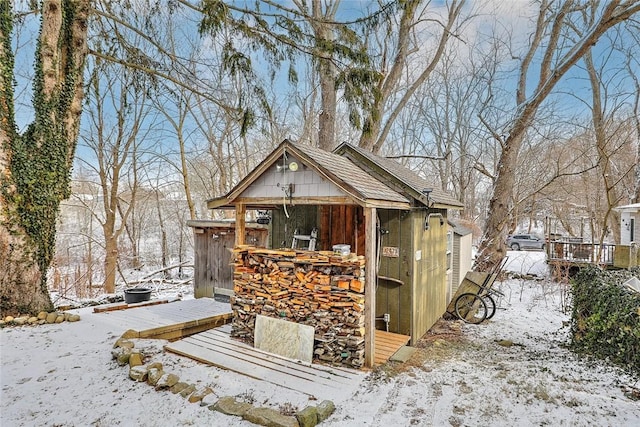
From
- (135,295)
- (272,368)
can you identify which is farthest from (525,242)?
(135,295)

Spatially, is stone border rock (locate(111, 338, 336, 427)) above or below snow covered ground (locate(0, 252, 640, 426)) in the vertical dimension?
above

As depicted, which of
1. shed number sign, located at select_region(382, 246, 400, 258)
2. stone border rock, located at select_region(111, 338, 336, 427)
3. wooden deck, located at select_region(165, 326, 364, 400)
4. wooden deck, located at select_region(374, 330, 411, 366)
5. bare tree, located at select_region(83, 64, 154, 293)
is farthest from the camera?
bare tree, located at select_region(83, 64, 154, 293)

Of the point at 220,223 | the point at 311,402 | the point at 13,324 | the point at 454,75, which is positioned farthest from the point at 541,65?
the point at 13,324

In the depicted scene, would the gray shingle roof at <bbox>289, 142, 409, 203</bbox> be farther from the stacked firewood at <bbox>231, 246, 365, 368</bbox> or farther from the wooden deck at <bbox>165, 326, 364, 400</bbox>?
the wooden deck at <bbox>165, 326, 364, 400</bbox>

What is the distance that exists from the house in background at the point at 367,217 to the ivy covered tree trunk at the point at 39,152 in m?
3.23

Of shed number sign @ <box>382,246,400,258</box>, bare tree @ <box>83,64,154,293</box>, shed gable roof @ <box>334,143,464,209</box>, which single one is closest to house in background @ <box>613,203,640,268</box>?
shed gable roof @ <box>334,143,464,209</box>

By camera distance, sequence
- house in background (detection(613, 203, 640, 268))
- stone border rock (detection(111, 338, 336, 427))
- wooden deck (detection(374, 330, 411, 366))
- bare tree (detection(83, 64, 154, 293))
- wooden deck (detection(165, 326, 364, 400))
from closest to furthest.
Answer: stone border rock (detection(111, 338, 336, 427))
wooden deck (detection(165, 326, 364, 400))
wooden deck (detection(374, 330, 411, 366))
house in background (detection(613, 203, 640, 268))
bare tree (detection(83, 64, 154, 293))

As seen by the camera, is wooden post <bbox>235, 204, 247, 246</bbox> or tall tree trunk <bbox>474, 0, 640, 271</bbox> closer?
wooden post <bbox>235, 204, 247, 246</bbox>

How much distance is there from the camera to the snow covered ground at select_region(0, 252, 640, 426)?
304cm

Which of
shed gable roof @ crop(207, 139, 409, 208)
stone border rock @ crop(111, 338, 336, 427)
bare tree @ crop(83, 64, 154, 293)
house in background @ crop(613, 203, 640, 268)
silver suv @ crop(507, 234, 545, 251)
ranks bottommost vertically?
stone border rock @ crop(111, 338, 336, 427)

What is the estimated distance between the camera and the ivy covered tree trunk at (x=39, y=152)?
545 centimetres

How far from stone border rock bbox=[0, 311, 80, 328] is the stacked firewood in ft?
11.1

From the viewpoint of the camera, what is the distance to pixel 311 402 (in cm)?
325

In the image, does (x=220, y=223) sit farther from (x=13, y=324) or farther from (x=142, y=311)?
(x=13, y=324)
